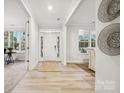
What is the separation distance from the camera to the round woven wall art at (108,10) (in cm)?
164

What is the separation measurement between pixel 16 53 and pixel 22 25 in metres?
1.98

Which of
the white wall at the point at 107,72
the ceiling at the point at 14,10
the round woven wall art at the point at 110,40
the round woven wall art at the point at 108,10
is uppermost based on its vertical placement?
the ceiling at the point at 14,10

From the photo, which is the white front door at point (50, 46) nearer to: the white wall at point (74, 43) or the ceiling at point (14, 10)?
the white wall at point (74, 43)

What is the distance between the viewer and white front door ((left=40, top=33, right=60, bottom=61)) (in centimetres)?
935

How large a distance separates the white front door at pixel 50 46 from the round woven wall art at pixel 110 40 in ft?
24.8

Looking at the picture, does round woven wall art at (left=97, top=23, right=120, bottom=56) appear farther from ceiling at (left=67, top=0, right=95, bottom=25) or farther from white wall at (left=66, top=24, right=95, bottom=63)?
white wall at (left=66, top=24, right=95, bottom=63)

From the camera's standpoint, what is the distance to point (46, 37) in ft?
30.8

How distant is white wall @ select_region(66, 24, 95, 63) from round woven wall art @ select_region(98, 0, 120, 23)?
6450 mm

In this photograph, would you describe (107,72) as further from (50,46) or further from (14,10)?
(50,46)

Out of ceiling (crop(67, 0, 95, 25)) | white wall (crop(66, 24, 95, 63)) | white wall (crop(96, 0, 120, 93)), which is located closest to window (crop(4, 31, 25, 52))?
white wall (crop(66, 24, 95, 63))

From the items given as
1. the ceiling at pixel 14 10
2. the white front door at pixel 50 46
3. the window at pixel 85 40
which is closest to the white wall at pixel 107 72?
the ceiling at pixel 14 10

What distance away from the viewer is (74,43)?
8.46m
